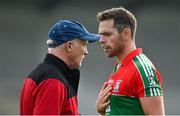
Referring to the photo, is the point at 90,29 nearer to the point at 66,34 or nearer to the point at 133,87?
the point at 133,87

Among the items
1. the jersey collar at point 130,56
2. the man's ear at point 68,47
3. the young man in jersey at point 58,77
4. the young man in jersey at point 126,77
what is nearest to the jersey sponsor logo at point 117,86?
the young man in jersey at point 126,77

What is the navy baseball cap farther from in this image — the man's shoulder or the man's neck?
the man's neck

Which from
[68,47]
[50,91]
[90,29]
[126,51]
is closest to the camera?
[50,91]

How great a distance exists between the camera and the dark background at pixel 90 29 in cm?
935

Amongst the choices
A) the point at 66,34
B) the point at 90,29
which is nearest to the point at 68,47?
the point at 66,34

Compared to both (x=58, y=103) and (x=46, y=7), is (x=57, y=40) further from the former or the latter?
(x=46, y=7)

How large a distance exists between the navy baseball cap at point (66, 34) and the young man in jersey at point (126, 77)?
0.35 meters

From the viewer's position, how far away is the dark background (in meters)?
9.35

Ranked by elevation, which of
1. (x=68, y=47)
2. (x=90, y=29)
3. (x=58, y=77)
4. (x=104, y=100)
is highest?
(x=68, y=47)

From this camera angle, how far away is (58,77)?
9.23ft

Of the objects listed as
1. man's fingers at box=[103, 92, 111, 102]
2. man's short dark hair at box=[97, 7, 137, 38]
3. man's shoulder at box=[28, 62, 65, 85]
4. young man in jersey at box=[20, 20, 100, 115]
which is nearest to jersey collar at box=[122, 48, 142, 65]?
man's short dark hair at box=[97, 7, 137, 38]

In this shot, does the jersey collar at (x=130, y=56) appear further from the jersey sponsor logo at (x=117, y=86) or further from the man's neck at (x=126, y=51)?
the jersey sponsor logo at (x=117, y=86)

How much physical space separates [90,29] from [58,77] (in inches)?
254

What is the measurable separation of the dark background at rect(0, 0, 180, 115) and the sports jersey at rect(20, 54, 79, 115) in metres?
6.22
